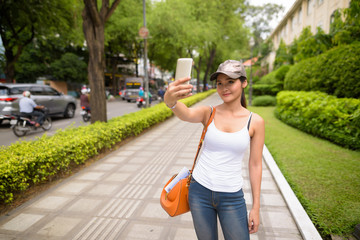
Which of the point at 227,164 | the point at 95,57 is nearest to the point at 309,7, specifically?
the point at 95,57

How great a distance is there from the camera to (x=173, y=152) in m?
6.50

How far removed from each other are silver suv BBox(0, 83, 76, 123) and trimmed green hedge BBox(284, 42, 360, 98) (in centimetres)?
1245

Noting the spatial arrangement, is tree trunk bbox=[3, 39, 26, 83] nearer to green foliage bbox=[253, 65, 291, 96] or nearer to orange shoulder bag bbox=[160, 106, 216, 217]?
orange shoulder bag bbox=[160, 106, 216, 217]

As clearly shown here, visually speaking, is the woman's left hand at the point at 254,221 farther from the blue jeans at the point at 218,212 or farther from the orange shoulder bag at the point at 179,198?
the orange shoulder bag at the point at 179,198

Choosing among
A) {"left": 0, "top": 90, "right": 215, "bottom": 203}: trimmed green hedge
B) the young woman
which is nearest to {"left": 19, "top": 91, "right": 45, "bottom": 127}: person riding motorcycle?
{"left": 0, "top": 90, "right": 215, "bottom": 203}: trimmed green hedge

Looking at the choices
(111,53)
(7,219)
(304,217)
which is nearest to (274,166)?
(304,217)

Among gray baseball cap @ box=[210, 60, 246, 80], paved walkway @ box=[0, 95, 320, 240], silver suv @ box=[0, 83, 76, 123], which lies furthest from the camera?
silver suv @ box=[0, 83, 76, 123]

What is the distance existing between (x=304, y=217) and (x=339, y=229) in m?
0.39

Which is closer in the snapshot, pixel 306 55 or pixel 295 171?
pixel 295 171

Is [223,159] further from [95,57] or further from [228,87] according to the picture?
[95,57]

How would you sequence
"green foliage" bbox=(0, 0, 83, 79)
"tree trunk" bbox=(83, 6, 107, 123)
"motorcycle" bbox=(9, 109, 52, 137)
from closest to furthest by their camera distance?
"tree trunk" bbox=(83, 6, 107, 123) < "motorcycle" bbox=(9, 109, 52, 137) < "green foliage" bbox=(0, 0, 83, 79)

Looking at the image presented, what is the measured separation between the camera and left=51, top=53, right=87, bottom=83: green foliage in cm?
2439

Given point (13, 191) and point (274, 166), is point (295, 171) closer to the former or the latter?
point (274, 166)

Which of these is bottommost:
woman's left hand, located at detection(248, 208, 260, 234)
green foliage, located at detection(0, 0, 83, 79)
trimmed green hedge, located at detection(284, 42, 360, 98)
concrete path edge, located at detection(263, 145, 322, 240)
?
concrete path edge, located at detection(263, 145, 322, 240)
